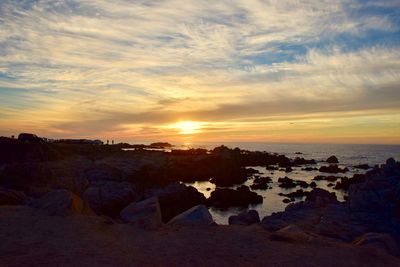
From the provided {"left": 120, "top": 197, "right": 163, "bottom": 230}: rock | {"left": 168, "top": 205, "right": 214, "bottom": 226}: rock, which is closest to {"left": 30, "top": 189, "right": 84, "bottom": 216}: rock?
{"left": 120, "top": 197, "right": 163, "bottom": 230}: rock

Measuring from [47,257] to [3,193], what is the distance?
11.7 m

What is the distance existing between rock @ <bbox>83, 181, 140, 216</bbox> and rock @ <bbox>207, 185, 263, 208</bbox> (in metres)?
14.8

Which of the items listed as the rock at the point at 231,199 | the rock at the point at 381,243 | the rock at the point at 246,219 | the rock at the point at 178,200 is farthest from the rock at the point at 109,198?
the rock at the point at 381,243

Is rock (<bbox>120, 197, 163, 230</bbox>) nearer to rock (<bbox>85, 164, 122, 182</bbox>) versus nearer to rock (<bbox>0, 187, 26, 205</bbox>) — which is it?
rock (<bbox>0, 187, 26, 205</bbox>)

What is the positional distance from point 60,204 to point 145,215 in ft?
13.7

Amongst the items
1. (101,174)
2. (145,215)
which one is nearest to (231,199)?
(101,174)

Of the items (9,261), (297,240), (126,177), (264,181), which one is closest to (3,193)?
(9,261)

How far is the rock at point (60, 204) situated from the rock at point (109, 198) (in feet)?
27.4

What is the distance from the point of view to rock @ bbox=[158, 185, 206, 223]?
1567 inches

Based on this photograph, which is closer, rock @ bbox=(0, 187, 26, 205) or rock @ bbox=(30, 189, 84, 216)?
rock @ bbox=(30, 189, 84, 216)

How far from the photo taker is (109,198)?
102 ft

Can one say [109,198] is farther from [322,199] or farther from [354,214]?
[354,214]

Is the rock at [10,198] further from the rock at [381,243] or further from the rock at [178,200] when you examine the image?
the rock at [381,243]

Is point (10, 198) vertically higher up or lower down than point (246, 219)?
higher up
